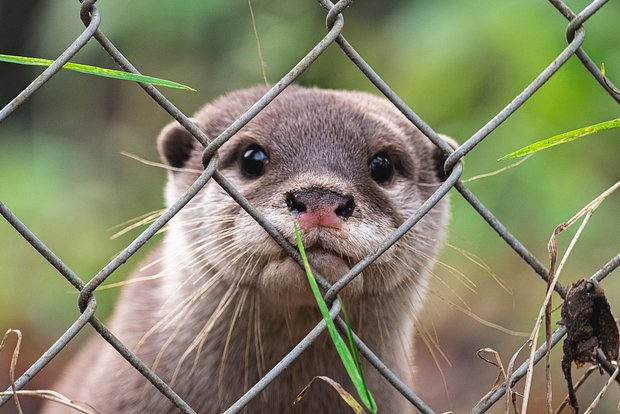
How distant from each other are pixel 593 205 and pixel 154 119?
11.7ft

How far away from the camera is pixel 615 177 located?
153 inches

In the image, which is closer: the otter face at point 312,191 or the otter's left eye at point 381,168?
the otter face at point 312,191

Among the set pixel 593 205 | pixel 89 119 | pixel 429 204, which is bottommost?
pixel 593 205

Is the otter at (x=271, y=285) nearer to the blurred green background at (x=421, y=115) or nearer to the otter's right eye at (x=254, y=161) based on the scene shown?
the otter's right eye at (x=254, y=161)

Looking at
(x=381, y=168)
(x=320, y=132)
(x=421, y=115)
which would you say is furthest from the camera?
(x=421, y=115)

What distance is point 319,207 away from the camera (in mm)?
1808

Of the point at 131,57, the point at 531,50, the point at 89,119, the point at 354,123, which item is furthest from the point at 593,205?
the point at 89,119

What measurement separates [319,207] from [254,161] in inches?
22.2

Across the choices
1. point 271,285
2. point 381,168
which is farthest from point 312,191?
point 381,168

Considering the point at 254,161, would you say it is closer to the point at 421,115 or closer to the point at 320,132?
the point at 320,132

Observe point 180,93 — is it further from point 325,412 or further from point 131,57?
point 325,412

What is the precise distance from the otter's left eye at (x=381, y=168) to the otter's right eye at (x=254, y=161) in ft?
0.91

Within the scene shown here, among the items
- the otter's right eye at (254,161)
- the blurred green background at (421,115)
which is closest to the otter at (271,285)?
the otter's right eye at (254,161)

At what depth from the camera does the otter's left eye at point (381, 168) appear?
2.38 m
